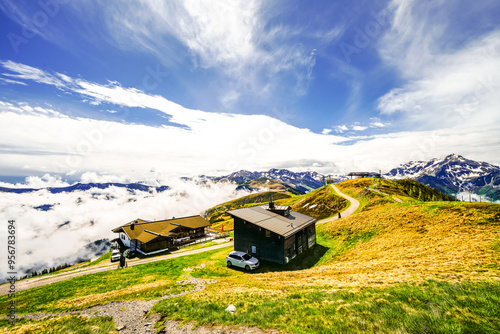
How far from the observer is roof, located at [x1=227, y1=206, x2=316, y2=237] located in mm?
32819

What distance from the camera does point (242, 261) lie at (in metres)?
30.8

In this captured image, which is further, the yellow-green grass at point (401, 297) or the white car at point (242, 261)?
the white car at point (242, 261)

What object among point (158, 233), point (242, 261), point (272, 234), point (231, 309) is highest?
point (231, 309)

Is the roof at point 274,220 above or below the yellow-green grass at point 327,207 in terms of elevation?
above

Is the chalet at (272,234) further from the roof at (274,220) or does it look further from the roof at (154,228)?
the roof at (154,228)

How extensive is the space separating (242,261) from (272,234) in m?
6.27

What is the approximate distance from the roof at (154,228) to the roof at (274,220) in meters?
34.8

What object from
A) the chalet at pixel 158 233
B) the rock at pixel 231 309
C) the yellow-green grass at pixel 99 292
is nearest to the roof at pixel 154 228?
the chalet at pixel 158 233

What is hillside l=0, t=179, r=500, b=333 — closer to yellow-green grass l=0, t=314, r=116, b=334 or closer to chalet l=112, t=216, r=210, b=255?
yellow-green grass l=0, t=314, r=116, b=334

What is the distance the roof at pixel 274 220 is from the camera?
32819 millimetres

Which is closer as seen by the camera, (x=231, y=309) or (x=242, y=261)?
(x=231, y=309)

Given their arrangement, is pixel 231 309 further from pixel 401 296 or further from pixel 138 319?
pixel 401 296

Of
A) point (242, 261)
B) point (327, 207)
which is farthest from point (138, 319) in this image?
point (327, 207)

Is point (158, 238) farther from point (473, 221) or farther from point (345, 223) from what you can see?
point (473, 221)
